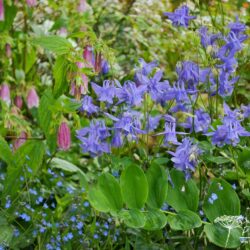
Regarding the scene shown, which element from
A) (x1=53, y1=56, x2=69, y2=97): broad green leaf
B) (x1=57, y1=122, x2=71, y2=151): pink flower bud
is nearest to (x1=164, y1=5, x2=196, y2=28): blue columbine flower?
(x1=53, y1=56, x2=69, y2=97): broad green leaf

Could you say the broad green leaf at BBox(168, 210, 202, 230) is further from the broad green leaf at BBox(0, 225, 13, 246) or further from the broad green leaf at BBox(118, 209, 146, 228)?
the broad green leaf at BBox(0, 225, 13, 246)

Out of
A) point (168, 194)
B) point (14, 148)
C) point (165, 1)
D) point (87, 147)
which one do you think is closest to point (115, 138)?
point (87, 147)

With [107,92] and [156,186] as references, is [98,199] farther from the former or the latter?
[107,92]

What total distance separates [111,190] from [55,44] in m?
0.54

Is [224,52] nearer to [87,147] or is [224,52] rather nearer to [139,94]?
[139,94]

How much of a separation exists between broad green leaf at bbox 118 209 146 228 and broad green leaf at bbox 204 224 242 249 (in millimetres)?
213

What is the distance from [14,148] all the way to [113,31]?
153 cm

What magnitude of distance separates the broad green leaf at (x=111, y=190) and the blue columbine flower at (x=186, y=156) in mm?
211

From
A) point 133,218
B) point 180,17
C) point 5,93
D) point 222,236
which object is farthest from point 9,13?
point 222,236

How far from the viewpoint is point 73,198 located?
2428mm

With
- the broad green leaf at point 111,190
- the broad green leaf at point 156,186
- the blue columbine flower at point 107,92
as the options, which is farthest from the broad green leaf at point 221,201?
the blue columbine flower at point 107,92

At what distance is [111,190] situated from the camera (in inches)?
73.4

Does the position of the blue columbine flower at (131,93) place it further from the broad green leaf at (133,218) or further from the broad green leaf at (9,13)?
the broad green leaf at (9,13)

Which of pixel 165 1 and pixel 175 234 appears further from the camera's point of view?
pixel 165 1
